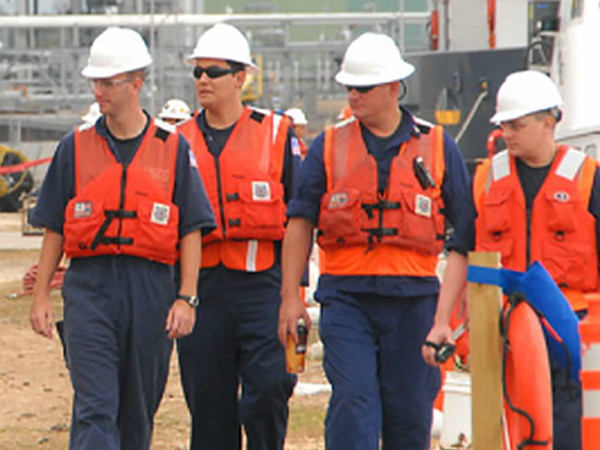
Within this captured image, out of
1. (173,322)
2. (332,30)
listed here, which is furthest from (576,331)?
(332,30)

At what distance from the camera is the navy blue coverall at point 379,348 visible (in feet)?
21.7

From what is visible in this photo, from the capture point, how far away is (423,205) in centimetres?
687

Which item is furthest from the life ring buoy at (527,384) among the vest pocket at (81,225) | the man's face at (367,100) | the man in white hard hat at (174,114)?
the man in white hard hat at (174,114)

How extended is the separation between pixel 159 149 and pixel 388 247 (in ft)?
3.44

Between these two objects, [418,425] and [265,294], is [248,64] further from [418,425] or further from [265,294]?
[418,425]

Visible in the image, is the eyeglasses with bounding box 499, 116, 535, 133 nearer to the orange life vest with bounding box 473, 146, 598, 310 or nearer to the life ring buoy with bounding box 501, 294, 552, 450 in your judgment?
the orange life vest with bounding box 473, 146, 598, 310

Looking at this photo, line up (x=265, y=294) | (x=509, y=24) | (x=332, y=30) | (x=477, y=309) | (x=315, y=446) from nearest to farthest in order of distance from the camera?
(x=477, y=309)
(x=265, y=294)
(x=315, y=446)
(x=509, y=24)
(x=332, y=30)

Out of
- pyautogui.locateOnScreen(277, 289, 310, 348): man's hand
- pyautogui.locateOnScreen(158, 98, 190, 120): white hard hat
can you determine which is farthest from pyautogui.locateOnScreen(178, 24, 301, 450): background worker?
pyautogui.locateOnScreen(158, 98, 190, 120): white hard hat

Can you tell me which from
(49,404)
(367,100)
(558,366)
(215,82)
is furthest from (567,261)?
(49,404)

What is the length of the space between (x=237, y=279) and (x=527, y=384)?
2.31 m

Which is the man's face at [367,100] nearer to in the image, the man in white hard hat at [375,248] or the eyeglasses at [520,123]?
the man in white hard hat at [375,248]

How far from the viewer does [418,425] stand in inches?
269

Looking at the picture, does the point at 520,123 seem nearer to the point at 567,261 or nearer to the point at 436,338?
the point at 567,261

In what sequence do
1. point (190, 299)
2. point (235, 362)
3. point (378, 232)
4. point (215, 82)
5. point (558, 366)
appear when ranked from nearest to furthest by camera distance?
point (558, 366)
point (378, 232)
point (190, 299)
point (235, 362)
point (215, 82)
